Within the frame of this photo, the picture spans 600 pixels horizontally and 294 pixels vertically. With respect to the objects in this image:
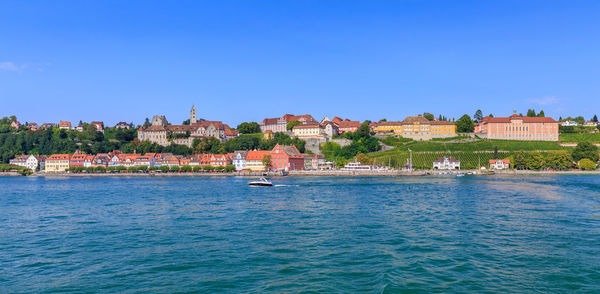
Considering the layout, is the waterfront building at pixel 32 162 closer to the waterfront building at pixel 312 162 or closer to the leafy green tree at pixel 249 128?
the leafy green tree at pixel 249 128

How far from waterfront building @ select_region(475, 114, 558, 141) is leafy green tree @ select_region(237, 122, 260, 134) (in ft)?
191

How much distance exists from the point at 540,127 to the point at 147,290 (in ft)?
341

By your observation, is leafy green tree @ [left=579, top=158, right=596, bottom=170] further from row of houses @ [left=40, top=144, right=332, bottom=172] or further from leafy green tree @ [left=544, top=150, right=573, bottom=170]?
row of houses @ [left=40, top=144, right=332, bottom=172]

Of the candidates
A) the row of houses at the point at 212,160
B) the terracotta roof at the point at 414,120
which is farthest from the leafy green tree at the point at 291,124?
the terracotta roof at the point at 414,120

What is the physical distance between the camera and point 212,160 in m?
89.7

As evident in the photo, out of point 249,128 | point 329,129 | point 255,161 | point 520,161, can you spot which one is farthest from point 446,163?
point 249,128

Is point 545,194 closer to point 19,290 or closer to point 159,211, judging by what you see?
point 159,211

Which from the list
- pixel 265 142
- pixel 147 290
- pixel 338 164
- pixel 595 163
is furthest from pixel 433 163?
pixel 147 290

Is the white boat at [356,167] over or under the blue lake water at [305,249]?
over

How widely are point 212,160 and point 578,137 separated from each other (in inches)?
3234

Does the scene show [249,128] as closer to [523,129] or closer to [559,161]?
[523,129]

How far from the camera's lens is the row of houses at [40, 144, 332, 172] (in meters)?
84.1

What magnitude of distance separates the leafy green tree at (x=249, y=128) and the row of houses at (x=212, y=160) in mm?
23589

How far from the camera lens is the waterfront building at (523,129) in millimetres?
96500
